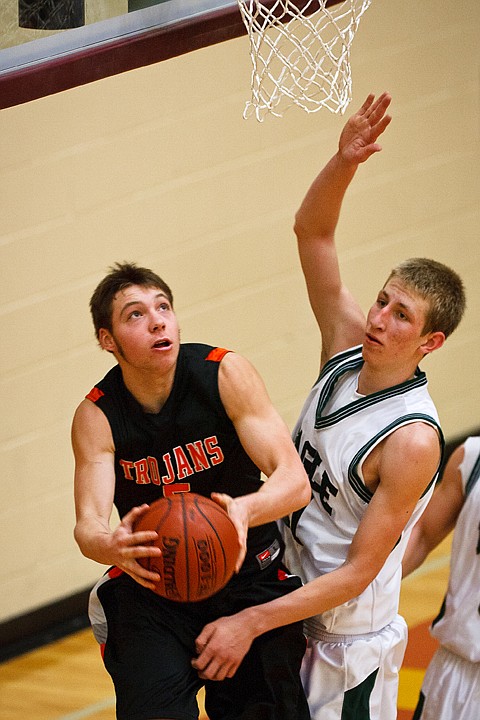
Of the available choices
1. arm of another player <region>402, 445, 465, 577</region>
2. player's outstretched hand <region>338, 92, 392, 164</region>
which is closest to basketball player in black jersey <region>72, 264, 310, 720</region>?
arm of another player <region>402, 445, 465, 577</region>

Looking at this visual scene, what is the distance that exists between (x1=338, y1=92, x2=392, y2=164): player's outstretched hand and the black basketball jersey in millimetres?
810

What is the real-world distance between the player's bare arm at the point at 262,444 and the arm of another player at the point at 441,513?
65 cm

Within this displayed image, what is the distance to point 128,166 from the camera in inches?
239

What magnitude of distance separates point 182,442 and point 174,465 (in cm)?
7

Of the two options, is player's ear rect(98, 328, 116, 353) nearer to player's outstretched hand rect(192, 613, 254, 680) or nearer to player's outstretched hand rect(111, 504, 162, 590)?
player's outstretched hand rect(111, 504, 162, 590)

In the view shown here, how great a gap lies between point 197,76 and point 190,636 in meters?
3.55

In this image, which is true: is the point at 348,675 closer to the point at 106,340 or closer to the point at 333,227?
the point at 106,340

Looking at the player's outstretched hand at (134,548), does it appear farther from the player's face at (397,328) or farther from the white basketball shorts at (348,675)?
the player's face at (397,328)

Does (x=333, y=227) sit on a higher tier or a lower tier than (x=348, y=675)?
higher

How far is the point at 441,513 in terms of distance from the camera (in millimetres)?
3850

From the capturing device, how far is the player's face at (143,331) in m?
3.45

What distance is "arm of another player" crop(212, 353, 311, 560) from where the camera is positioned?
325cm

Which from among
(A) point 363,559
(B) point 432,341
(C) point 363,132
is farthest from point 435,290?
(A) point 363,559

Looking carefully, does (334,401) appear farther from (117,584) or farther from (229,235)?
(229,235)
